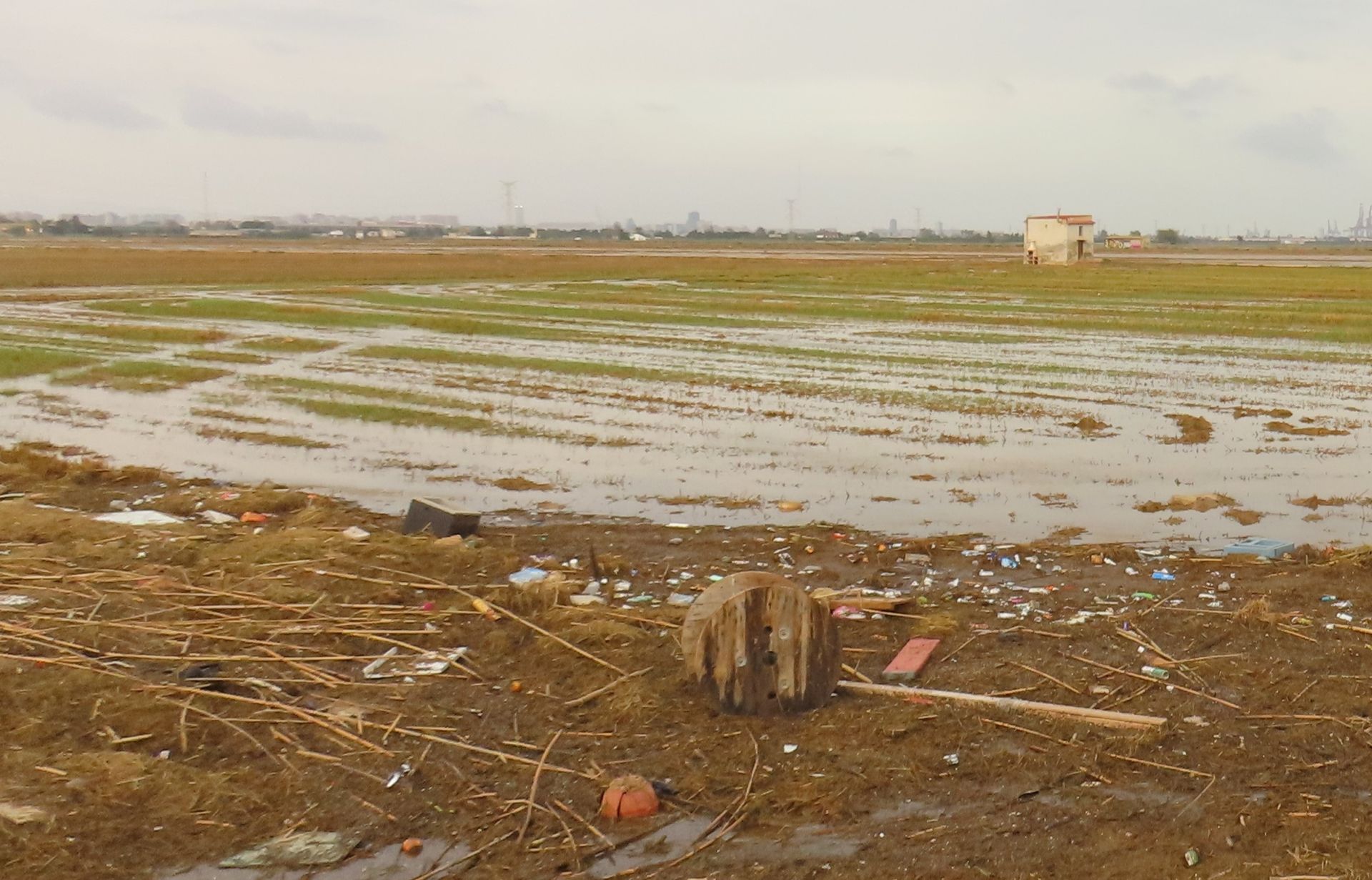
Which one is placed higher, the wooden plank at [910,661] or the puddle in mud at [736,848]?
the wooden plank at [910,661]

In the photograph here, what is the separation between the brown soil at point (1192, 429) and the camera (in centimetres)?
1513

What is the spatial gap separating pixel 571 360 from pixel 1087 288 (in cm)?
2390

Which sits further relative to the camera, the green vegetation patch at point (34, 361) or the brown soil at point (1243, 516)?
the green vegetation patch at point (34, 361)

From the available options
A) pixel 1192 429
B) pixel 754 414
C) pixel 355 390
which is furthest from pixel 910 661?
pixel 355 390

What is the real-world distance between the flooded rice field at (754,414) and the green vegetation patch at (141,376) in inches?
3.5

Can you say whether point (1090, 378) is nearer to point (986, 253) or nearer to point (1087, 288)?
point (1087, 288)

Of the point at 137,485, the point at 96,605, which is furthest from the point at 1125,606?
the point at 137,485

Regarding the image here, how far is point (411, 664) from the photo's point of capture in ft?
24.2

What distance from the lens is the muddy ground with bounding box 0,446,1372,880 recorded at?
210 inches

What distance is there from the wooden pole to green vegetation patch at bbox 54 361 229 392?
16.7 m

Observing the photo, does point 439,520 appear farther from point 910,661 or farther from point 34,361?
point 34,361

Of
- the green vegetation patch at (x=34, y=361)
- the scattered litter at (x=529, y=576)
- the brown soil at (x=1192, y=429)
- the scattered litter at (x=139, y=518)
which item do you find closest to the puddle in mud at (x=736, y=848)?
the scattered litter at (x=529, y=576)

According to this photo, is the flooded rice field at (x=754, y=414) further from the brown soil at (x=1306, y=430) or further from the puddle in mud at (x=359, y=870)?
the puddle in mud at (x=359, y=870)

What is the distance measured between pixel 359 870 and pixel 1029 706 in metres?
3.40
